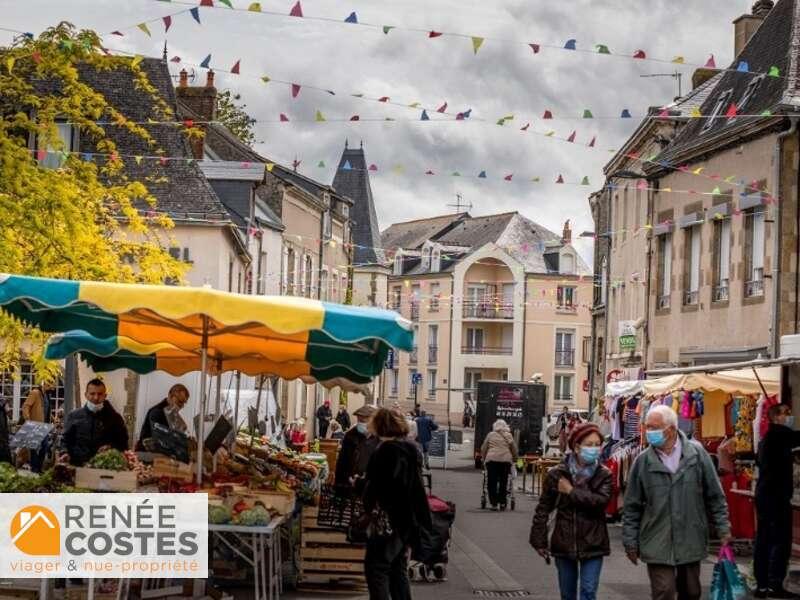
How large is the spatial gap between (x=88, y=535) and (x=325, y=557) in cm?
437

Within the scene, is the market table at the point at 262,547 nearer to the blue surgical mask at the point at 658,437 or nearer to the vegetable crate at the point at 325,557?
the vegetable crate at the point at 325,557

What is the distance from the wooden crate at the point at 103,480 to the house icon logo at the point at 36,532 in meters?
0.83

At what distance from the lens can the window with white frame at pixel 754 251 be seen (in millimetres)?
28828

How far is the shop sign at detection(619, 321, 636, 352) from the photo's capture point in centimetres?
4150

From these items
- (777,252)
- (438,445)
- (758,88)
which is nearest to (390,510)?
(777,252)

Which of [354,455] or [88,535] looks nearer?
[88,535]

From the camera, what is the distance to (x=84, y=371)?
114ft

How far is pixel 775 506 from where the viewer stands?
48.1ft

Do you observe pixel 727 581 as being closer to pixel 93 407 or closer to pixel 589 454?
pixel 589 454

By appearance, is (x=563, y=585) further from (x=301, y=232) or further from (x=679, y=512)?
(x=301, y=232)

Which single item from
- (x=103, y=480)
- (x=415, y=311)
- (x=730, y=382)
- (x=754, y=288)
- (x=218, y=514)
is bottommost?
(x=218, y=514)

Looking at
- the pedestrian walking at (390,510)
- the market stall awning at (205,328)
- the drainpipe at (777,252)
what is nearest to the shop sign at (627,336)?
the drainpipe at (777,252)

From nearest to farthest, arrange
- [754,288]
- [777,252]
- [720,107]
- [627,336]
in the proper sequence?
[777,252] → [754,288] → [720,107] → [627,336]

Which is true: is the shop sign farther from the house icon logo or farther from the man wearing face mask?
the house icon logo
